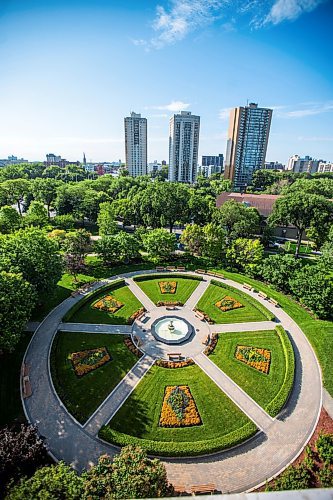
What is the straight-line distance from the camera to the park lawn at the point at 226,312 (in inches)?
1143

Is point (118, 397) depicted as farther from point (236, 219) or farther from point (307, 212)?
point (307, 212)

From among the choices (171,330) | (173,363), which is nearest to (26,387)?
(173,363)

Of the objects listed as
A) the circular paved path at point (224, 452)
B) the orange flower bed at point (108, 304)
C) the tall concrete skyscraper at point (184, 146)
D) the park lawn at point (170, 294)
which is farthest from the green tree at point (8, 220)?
the tall concrete skyscraper at point (184, 146)

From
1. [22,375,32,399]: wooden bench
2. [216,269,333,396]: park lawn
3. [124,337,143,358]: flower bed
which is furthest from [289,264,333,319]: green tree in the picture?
[22,375,32,399]: wooden bench

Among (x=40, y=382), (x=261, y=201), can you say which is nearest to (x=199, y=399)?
(x=40, y=382)

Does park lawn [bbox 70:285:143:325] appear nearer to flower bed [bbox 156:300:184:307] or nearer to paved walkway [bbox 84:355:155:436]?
flower bed [bbox 156:300:184:307]

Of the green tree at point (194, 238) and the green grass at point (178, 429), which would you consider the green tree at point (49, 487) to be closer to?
the green grass at point (178, 429)

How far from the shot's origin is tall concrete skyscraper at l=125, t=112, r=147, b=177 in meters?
163

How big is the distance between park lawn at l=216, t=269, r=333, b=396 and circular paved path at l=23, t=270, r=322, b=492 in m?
1.13

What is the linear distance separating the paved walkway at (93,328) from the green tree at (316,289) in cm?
1925

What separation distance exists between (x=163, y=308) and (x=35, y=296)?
13.1 metres

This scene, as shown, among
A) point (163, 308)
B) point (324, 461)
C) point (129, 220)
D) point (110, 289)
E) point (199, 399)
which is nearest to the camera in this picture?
point (324, 461)

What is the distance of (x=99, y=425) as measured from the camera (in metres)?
17.8

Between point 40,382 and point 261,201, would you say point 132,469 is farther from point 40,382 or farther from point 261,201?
point 261,201
